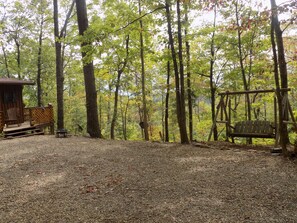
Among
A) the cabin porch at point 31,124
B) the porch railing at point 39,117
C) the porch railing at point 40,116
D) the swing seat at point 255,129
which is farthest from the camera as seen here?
the porch railing at point 40,116

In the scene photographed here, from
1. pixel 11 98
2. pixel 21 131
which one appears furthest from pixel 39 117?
pixel 11 98

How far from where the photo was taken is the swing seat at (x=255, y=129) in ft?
25.2

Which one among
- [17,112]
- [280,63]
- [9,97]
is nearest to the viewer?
[280,63]

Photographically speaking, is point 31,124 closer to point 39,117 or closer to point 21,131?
point 21,131

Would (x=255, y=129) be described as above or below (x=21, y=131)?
below

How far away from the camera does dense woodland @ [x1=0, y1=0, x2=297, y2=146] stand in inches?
298

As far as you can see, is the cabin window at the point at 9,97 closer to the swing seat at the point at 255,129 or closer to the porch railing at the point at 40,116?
the porch railing at the point at 40,116

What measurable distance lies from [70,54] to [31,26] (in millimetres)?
4351

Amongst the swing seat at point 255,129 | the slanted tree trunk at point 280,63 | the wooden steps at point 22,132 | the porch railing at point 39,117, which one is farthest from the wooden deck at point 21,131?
the slanted tree trunk at point 280,63

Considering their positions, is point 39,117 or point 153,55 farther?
point 39,117

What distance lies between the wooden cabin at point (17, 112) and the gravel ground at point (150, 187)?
683 cm

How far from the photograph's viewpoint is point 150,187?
4.12 metres

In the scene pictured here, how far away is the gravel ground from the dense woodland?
2.22m

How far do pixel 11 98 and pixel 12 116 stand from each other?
3.54 feet
